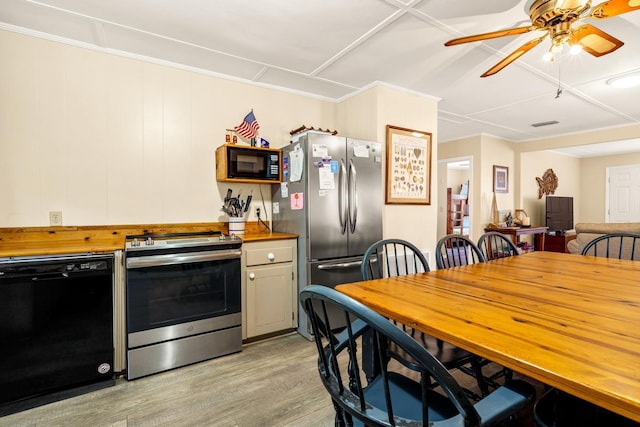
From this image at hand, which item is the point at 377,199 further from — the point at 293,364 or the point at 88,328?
the point at 88,328

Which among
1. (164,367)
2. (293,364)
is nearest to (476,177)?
(293,364)

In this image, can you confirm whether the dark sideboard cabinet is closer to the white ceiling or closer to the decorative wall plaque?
the decorative wall plaque

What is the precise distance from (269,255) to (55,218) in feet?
5.41

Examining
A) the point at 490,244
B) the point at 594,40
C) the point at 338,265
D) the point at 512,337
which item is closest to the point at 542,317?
the point at 512,337

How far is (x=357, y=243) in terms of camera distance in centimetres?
303

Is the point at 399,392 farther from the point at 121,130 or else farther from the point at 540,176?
the point at 540,176

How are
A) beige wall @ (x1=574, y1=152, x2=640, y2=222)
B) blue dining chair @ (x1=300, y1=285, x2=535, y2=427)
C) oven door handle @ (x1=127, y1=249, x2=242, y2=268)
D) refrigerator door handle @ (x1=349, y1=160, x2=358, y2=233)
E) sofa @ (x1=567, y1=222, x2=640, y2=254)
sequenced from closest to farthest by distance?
blue dining chair @ (x1=300, y1=285, x2=535, y2=427), oven door handle @ (x1=127, y1=249, x2=242, y2=268), refrigerator door handle @ (x1=349, y1=160, x2=358, y2=233), sofa @ (x1=567, y1=222, x2=640, y2=254), beige wall @ (x1=574, y1=152, x2=640, y2=222)

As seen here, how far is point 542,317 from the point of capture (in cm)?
107

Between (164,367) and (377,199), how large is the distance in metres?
2.27

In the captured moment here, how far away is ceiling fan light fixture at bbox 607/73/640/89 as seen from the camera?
120 inches

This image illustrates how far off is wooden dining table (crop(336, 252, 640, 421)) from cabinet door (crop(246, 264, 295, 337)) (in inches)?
55.2

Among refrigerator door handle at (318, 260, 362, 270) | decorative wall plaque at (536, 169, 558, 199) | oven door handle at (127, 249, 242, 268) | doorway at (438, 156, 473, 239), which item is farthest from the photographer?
doorway at (438, 156, 473, 239)

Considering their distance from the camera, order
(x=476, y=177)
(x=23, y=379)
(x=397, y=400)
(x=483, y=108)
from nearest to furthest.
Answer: (x=397, y=400) → (x=23, y=379) → (x=483, y=108) → (x=476, y=177)

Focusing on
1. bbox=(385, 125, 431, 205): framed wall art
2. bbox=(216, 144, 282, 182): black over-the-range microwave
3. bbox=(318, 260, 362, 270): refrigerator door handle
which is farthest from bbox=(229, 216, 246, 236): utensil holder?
bbox=(385, 125, 431, 205): framed wall art
